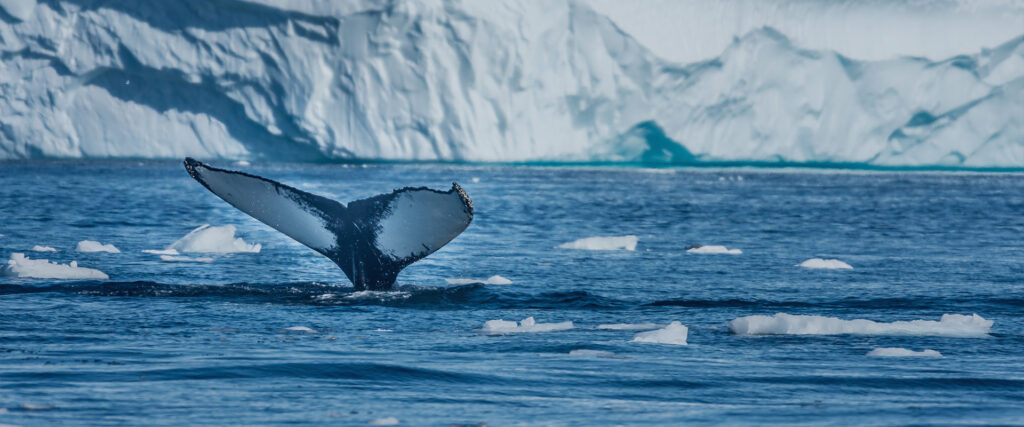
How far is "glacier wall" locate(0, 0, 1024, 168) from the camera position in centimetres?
4606

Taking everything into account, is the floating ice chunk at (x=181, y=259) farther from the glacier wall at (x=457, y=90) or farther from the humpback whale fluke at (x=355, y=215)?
the glacier wall at (x=457, y=90)

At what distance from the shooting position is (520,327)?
8922mm

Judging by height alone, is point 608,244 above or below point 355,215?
above

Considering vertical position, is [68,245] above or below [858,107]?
below

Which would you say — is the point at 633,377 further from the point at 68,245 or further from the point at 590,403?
the point at 68,245

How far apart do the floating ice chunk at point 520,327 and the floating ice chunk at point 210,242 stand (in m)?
8.03

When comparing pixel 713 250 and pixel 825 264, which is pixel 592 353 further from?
pixel 713 250

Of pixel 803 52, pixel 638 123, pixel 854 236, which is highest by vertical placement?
pixel 803 52

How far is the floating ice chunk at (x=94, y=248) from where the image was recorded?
1549 cm

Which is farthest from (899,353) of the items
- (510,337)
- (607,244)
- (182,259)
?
(607,244)

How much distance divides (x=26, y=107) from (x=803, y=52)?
3123cm

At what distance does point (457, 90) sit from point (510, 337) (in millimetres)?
40860

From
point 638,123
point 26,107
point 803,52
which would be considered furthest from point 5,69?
point 803,52

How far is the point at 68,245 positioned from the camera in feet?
54.0
